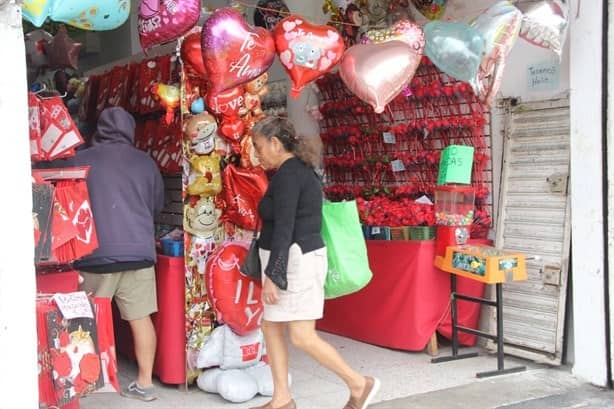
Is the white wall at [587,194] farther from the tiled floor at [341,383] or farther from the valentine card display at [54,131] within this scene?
the valentine card display at [54,131]

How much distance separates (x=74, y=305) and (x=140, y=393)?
1.20m

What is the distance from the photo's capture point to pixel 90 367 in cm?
365

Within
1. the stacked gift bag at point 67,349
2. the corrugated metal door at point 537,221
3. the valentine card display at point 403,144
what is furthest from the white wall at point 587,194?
the stacked gift bag at point 67,349

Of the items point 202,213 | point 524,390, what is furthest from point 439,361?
point 202,213

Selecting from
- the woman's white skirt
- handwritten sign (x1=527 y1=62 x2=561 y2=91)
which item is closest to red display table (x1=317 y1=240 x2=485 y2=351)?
handwritten sign (x1=527 y1=62 x2=561 y2=91)

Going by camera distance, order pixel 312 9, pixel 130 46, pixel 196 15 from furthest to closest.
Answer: pixel 130 46 → pixel 312 9 → pixel 196 15

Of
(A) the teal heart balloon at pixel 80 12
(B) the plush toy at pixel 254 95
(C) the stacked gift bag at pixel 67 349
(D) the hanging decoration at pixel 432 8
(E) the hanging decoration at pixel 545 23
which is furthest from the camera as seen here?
(D) the hanging decoration at pixel 432 8

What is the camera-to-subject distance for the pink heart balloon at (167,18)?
4.19 metres

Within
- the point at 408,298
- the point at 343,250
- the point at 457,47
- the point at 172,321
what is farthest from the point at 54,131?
the point at 408,298

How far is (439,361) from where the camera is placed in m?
5.43

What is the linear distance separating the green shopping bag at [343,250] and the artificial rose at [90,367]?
1203 mm

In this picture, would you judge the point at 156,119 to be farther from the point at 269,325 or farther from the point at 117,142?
the point at 269,325

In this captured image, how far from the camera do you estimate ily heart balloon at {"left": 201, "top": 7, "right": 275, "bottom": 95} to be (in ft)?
13.5

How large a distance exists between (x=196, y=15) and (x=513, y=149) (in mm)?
2488
